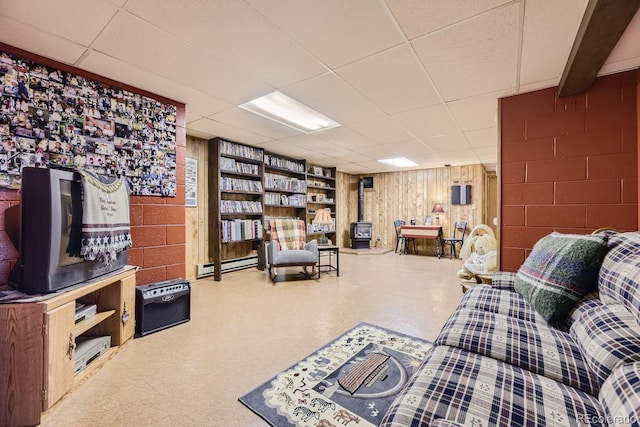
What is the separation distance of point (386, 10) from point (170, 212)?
8.32 ft

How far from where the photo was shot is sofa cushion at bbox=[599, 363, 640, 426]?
68 centimetres

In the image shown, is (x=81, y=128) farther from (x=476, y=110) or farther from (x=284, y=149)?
(x=476, y=110)

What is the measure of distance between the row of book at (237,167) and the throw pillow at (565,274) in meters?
4.14

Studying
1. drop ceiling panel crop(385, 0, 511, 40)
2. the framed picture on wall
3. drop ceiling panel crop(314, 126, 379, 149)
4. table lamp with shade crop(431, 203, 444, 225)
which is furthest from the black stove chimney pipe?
drop ceiling panel crop(385, 0, 511, 40)

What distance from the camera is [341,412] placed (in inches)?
55.9

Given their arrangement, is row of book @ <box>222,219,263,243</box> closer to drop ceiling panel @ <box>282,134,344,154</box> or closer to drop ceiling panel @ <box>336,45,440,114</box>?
drop ceiling panel @ <box>282,134,344,154</box>

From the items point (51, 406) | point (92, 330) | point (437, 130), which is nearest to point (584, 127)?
point (437, 130)

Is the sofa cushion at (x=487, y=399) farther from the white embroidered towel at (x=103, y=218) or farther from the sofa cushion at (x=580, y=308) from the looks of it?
the white embroidered towel at (x=103, y=218)

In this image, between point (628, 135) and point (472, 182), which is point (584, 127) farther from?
A: point (472, 182)

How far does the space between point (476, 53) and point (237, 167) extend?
3.75 metres

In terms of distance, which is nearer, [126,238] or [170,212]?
[126,238]

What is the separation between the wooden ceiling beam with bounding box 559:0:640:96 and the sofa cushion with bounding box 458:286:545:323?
Answer: 1.54 metres

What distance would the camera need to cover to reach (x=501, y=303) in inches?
65.6

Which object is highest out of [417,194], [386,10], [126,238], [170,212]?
[386,10]
